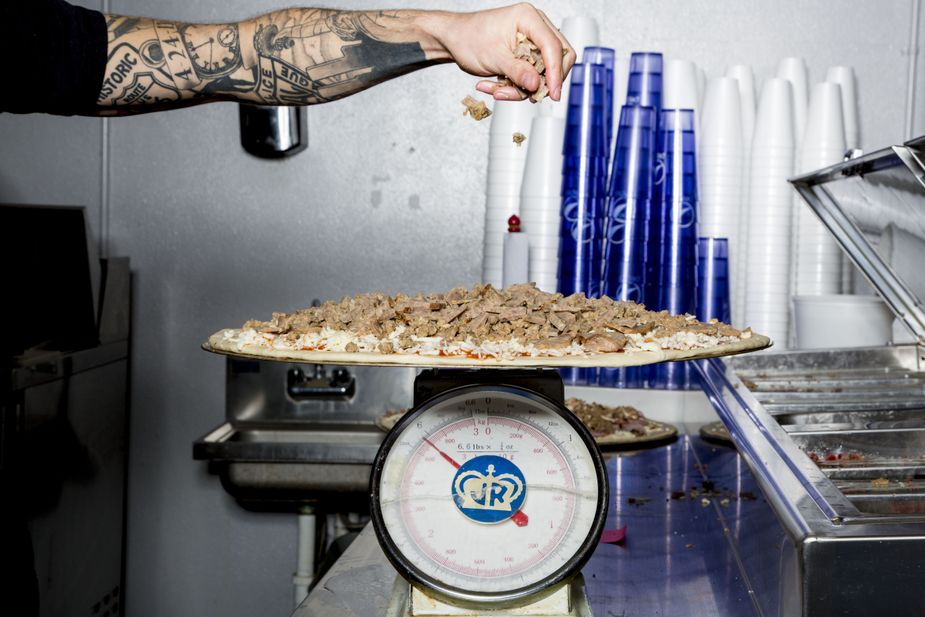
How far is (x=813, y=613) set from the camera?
80 centimetres

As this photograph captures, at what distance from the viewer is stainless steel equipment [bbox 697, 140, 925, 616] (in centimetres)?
81

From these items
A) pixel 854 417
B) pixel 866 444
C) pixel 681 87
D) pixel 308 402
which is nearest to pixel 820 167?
pixel 681 87

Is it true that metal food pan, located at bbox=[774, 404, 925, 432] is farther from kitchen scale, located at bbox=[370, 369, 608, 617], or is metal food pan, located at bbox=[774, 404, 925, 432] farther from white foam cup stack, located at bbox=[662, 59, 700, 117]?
white foam cup stack, located at bbox=[662, 59, 700, 117]

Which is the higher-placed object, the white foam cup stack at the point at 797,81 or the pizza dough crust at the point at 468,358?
the white foam cup stack at the point at 797,81

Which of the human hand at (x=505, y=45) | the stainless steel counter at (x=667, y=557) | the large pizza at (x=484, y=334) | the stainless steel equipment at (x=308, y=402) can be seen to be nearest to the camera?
the large pizza at (x=484, y=334)

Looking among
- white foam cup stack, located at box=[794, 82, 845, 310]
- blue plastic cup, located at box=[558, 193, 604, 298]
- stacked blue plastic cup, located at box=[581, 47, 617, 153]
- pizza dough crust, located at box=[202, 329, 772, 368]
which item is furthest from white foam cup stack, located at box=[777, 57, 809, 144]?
pizza dough crust, located at box=[202, 329, 772, 368]

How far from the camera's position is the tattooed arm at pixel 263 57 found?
142cm

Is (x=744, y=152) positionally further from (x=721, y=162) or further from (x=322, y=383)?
(x=322, y=383)

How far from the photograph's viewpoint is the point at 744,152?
2453 millimetres

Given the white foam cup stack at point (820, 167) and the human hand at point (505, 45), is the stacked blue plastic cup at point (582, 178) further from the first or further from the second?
the human hand at point (505, 45)

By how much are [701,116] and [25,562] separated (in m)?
1.93

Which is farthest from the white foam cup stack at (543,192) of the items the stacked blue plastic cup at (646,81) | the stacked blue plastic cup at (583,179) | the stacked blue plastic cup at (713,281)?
the stacked blue plastic cup at (713,281)

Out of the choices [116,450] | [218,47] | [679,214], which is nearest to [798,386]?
[679,214]

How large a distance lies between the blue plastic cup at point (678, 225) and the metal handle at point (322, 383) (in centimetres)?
100
